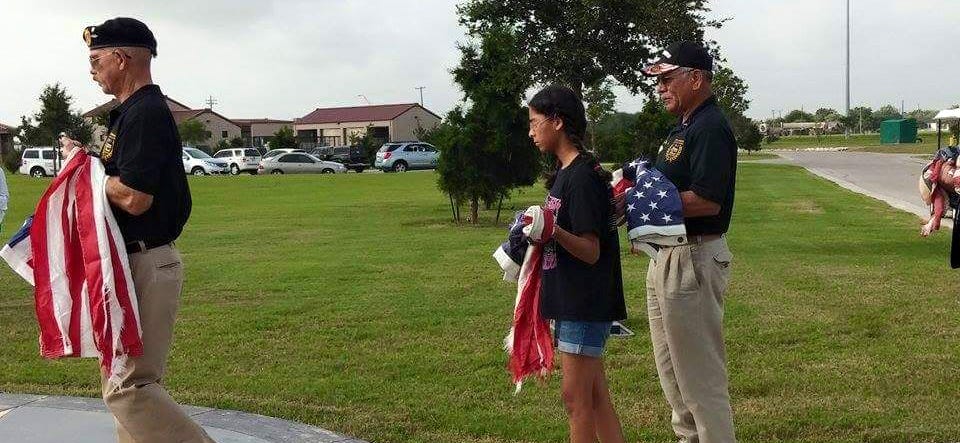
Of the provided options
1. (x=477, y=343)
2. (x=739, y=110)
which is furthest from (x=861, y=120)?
(x=477, y=343)

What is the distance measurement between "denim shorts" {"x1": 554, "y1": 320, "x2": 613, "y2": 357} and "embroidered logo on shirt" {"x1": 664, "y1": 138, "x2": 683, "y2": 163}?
714 millimetres

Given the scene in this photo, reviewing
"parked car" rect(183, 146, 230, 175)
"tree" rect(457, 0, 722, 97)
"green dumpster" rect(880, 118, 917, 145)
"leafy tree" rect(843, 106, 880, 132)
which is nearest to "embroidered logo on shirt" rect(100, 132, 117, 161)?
"tree" rect(457, 0, 722, 97)

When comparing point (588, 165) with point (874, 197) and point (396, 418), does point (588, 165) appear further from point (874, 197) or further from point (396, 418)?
point (874, 197)

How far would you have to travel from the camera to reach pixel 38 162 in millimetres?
43156

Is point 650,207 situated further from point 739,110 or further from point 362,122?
point 362,122

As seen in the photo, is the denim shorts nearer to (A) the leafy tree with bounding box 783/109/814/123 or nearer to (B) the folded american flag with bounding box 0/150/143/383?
(B) the folded american flag with bounding box 0/150/143/383

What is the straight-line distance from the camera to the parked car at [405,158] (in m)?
46.0

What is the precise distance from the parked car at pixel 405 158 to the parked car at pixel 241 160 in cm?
602

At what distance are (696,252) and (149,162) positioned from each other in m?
2.12

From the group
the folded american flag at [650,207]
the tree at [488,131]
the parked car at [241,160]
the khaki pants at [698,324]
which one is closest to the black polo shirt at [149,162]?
the folded american flag at [650,207]

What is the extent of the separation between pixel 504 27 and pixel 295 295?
10.5 meters

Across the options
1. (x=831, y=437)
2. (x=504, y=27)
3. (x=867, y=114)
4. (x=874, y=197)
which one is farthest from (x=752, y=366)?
(x=867, y=114)

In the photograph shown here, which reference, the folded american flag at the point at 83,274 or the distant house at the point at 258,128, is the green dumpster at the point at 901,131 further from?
the folded american flag at the point at 83,274

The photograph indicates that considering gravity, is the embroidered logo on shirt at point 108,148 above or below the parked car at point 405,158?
above
